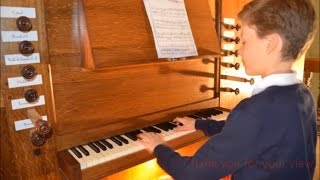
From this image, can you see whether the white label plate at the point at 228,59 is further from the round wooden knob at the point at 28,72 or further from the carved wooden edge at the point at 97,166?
the round wooden knob at the point at 28,72

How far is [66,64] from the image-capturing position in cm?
123

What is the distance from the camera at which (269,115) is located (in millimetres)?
810

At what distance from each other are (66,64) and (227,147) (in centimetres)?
84

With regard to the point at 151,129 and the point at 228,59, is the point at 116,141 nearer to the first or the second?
the point at 151,129

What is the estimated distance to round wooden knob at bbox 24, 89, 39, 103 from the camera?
3.70ft

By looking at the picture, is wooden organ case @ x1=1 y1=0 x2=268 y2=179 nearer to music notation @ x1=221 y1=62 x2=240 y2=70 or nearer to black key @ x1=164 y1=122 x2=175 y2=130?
black key @ x1=164 y1=122 x2=175 y2=130

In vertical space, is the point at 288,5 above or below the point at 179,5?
below

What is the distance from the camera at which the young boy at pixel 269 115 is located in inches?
32.3

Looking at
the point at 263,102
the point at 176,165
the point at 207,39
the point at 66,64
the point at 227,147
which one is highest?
the point at 207,39

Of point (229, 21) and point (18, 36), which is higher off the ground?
point (229, 21)

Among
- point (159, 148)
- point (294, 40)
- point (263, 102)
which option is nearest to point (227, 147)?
point (263, 102)

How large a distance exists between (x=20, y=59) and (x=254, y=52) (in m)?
0.96

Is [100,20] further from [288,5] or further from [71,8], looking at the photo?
[288,5]

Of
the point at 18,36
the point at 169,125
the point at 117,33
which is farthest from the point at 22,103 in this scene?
the point at 169,125
